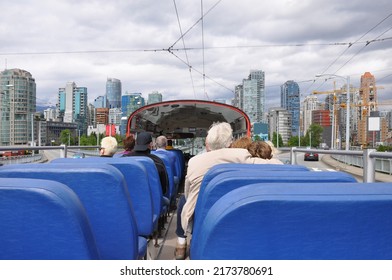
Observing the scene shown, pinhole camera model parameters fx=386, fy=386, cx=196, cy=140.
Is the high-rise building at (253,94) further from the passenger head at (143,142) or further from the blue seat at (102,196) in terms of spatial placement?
the blue seat at (102,196)

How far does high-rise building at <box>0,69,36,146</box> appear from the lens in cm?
7481

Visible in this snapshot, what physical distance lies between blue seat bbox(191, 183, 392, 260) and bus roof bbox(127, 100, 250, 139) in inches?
367

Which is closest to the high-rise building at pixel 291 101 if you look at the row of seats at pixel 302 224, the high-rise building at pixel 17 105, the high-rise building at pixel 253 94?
the high-rise building at pixel 253 94

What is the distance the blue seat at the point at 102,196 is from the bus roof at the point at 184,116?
328 inches

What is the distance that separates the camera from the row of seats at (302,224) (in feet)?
3.85

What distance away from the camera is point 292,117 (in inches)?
5920

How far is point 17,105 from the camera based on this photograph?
7688 centimetres

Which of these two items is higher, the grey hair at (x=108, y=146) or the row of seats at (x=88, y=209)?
the grey hair at (x=108, y=146)

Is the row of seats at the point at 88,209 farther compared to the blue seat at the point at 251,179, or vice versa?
the blue seat at the point at 251,179

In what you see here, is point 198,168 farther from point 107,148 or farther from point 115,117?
point 115,117

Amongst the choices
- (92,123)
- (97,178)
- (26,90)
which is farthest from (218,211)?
(92,123)

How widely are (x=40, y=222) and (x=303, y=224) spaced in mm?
914

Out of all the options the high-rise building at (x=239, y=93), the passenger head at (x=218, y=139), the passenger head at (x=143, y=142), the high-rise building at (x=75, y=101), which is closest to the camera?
the passenger head at (x=218, y=139)

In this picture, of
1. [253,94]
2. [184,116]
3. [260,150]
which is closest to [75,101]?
[253,94]
